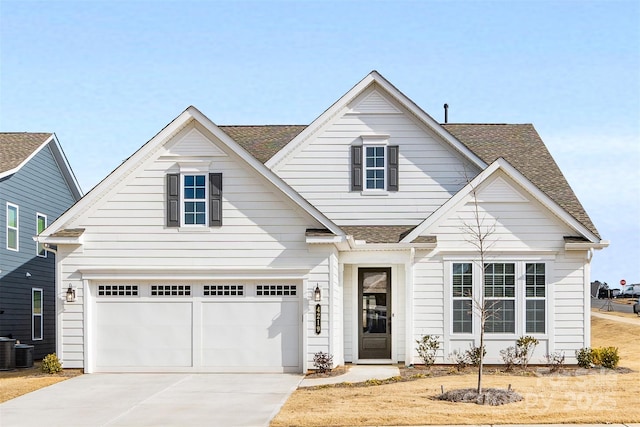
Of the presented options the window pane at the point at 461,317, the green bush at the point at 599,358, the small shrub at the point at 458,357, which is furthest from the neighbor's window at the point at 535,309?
the small shrub at the point at 458,357

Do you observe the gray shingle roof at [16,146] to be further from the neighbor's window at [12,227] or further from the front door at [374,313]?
the front door at [374,313]

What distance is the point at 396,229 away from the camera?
24.2 metres

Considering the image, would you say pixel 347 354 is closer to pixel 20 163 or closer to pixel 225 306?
pixel 225 306

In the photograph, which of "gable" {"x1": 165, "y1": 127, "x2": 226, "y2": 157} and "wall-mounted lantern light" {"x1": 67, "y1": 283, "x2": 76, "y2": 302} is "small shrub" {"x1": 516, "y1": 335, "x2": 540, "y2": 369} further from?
"wall-mounted lantern light" {"x1": 67, "y1": 283, "x2": 76, "y2": 302}

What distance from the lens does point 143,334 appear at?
2183cm

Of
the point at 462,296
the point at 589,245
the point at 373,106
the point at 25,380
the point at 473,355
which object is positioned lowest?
the point at 25,380

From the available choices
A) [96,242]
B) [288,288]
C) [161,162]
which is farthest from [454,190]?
[96,242]

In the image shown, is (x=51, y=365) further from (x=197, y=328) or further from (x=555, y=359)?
(x=555, y=359)

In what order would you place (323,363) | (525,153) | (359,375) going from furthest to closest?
(525,153), (323,363), (359,375)

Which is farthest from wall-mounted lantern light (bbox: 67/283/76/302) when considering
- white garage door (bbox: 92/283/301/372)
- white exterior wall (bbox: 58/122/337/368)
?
white garage door (bbox: 92/283/301/372)

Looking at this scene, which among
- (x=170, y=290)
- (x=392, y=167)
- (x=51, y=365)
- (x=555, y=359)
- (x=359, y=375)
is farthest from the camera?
(x=392, y=167)

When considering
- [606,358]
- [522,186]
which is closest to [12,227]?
[522,186]

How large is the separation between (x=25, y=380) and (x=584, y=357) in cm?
1342

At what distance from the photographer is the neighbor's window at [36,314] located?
29.5m
